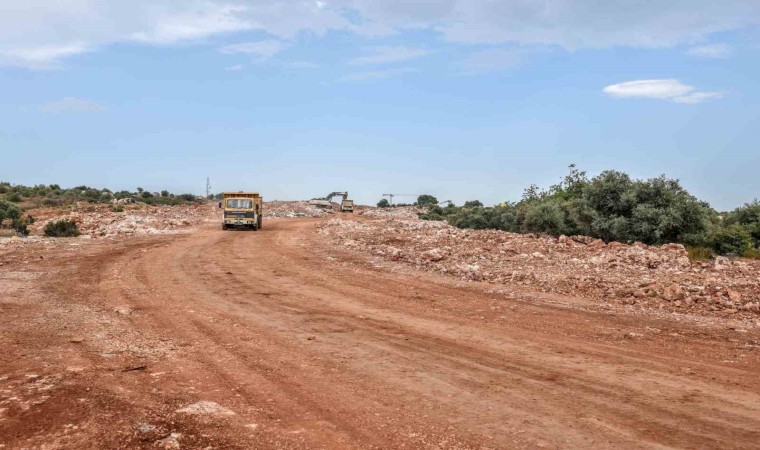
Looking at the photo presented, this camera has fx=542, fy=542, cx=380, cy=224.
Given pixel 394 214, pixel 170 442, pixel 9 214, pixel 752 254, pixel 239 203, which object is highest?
pixel 239 203

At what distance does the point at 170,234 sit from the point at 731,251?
77.5 ft

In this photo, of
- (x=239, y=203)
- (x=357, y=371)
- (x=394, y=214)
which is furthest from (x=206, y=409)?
(x=394, y=214)

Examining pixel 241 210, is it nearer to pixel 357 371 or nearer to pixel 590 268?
pixel 590 268

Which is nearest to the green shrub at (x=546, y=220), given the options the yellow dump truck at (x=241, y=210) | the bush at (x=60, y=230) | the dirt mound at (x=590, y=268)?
the dirt mound at (x=590, y=268)

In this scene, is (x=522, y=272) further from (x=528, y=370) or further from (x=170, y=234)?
(x=170, y=234)

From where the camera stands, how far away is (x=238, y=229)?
99.3 feet

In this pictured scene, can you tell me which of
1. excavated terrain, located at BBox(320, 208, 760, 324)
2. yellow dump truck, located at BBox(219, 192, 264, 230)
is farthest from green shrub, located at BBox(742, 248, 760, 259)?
yellow dump truck, located at BBox(219, 192, 264, 230)

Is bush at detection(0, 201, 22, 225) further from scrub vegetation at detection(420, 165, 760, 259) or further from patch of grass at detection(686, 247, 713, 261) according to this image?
patch of grass at detection(686, 247, 713, 261)

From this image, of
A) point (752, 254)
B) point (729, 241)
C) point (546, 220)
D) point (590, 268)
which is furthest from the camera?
point (546, 220)

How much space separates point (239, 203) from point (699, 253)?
22.1m

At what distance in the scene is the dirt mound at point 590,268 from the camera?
10.7m

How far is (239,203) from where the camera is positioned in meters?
30.1

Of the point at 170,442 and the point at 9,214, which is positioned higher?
the point at 9,214

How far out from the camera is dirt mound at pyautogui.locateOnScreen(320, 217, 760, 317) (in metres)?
10.7
